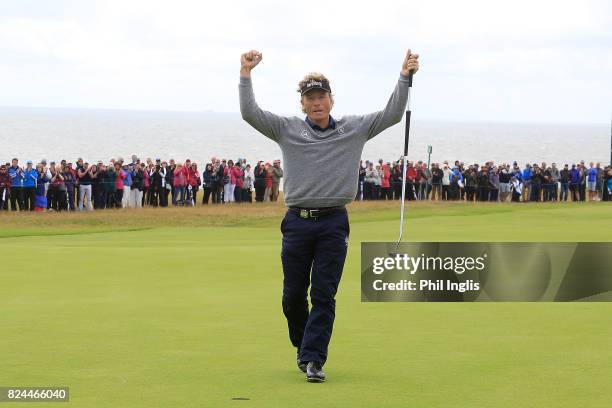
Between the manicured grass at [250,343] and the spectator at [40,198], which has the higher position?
the spectator at [40,198]

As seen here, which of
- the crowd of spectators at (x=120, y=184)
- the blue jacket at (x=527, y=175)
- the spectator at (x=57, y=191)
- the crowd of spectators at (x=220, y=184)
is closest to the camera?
the spectator at (x=57, y=191)

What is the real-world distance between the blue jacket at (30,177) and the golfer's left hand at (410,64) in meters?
30.2

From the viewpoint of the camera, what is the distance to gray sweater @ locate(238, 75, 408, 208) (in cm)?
824

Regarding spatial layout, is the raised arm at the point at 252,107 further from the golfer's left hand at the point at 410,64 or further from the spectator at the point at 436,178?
the spectator at the point at 436,178

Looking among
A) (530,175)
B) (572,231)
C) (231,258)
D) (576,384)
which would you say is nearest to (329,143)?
(576,384)

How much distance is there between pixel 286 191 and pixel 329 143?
466 millimetres

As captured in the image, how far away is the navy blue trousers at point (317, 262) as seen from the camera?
823cm

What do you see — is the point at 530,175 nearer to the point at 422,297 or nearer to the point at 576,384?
the point at 422,297

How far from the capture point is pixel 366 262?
33.7ft

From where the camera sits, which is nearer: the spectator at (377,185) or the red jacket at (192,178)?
the red jacket at (192,178)

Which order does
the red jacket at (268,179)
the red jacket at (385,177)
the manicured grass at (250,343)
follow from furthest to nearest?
1. the red jacket at (385,177)
2. the red jacket at (268,179)
3. the manicured grass at (250,343)

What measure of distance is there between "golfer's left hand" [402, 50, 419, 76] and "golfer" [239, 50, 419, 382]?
278mm

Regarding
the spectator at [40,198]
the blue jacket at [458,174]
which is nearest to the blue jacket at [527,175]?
the blue jacket at [458,174]

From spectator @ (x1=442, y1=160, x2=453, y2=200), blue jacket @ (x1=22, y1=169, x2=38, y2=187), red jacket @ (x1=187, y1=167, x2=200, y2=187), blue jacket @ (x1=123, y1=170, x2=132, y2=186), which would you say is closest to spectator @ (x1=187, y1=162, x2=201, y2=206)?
red jacket @ (x1=187, y1=167, x2=200, y2=187)
